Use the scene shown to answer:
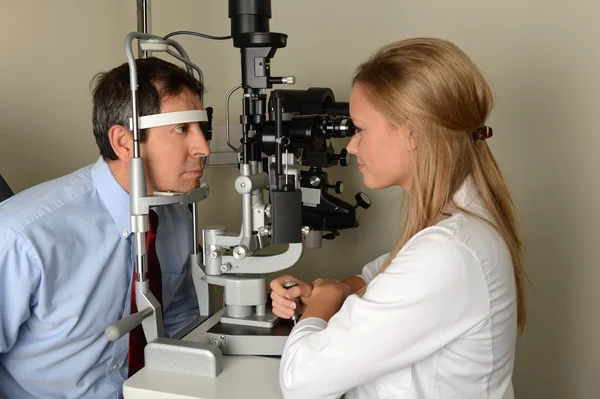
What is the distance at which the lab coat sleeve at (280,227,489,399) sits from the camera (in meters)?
1.04

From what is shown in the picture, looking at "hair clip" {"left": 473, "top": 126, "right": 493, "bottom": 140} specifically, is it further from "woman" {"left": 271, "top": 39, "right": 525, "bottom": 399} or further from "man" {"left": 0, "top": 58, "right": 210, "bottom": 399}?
"man" {"left": 0, "top": 58, "right": 210, "bottom": 399}

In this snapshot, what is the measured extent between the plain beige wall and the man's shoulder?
0.60 meters

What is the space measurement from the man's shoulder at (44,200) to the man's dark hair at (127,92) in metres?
0.09

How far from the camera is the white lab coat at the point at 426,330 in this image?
3.44 feet

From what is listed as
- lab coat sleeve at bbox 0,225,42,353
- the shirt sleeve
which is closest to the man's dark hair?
lab coat sleeve at bbox 0,225,42,353

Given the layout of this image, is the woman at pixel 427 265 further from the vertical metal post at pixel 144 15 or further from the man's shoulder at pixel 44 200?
the vertical metal post at pixel 144 15

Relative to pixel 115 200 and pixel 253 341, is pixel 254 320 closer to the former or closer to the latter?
pixel 253 341

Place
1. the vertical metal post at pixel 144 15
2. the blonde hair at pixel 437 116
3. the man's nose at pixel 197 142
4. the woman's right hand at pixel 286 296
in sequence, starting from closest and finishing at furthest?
the blonde hair at pixel 437 116, the woman's right hand at pixel 286 296, the man's nose at pixel 197 142, the vertical metal post at pixel 144 15

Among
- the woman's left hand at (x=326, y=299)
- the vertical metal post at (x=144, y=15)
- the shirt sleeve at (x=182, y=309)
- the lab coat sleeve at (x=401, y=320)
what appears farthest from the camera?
the vertical metal post at (x=144, y=15)

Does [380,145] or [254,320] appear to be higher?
[380,145]

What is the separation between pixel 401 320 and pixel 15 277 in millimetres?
815

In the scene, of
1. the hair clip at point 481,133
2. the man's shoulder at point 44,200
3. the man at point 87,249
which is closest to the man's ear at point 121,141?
the man at point 87,249

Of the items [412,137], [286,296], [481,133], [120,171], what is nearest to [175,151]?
[120,171]

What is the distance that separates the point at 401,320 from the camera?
1041 mm
